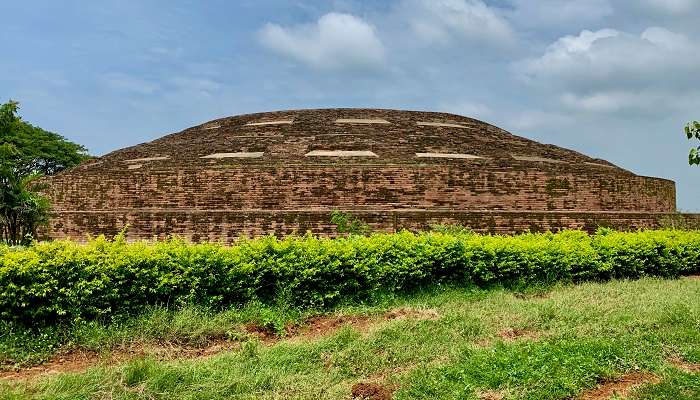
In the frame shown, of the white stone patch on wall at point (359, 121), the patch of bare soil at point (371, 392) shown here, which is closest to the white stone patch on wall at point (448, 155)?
the white stone patch on wall at point (359, 121)

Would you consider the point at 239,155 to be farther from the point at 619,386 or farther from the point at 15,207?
the point at 619,386

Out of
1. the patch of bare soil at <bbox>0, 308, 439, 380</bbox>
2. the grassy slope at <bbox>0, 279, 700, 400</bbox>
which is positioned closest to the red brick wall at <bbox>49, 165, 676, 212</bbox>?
the grassy slope at <bbox>0, 279, 700, 400</bbox>

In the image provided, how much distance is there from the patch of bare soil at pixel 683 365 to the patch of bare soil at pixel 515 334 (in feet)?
3.15

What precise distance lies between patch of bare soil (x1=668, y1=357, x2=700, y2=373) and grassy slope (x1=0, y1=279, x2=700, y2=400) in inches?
2.6

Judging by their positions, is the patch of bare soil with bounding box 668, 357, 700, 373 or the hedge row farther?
the hedge row

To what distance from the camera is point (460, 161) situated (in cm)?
1126

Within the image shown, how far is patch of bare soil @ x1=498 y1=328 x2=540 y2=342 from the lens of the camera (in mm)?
4451

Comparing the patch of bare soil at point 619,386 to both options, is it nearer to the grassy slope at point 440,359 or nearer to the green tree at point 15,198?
the grassy slope at point 440,359

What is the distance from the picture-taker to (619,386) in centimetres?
345

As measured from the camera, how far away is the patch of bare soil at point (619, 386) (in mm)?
3311

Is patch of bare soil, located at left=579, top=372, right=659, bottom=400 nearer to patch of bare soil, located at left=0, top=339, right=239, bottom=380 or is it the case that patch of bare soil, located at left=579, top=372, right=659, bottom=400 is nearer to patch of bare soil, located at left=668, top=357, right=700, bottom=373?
patch of bare soil, located at left=668, top=357, right=700, bottom=373

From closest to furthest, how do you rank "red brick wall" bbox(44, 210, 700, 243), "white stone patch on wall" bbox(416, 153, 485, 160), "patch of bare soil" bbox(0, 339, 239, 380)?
"patch of bare soil" bbox(0, 339, 239, 380) < "red brick wall" bbox(44, 210, 700, 243) < "white stone patch on wall" bbox(416, 153, 485, 160)

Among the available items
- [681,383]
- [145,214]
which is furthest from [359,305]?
[145,214]

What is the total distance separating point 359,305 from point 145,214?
13.5ft
